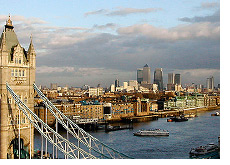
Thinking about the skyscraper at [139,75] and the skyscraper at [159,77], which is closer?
the skyscraper at [139,75]

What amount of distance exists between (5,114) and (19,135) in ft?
1.29

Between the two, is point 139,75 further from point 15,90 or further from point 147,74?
point 15,90

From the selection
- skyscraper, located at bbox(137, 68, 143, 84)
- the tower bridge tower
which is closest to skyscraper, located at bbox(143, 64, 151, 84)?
skyscraper, located at bbox(137, 68, 143, 84)

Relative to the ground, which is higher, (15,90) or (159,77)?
(159,77)

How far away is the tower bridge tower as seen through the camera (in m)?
4.90

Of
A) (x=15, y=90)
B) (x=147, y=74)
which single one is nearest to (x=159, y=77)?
(x=147, y=74)

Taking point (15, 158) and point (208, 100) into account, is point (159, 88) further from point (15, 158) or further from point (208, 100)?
point (15, 158)

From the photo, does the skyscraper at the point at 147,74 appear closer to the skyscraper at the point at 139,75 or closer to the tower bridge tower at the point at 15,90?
the skyscraper at the point at 139,75

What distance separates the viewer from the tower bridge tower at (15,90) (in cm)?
490

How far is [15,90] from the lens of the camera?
5.02 meters

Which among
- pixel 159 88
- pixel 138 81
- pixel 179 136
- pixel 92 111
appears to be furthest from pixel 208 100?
pixel 179 136

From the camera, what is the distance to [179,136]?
46.2 ft

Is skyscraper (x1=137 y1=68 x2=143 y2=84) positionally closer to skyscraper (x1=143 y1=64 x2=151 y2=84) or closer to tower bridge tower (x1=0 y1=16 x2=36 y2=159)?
skyscraper (x1=143 y1=64 x2=151 y2=84)

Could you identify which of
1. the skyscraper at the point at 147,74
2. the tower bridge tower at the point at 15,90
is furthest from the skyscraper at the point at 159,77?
the tower bridge tower at the point at 15,90
